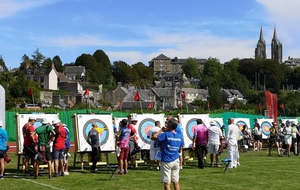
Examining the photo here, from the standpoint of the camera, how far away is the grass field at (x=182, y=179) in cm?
1563

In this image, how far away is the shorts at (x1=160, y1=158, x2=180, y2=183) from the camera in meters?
11.9

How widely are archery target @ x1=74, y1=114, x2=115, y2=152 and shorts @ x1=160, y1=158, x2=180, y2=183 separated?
30.4 feet

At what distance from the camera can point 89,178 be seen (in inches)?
696

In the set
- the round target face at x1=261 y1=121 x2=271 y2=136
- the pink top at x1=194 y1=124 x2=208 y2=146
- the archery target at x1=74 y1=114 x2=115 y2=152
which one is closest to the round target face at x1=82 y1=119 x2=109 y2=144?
the archery target at x1=74 y1=114 x2=115 y2=152

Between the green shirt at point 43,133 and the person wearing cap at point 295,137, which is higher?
the green shirt at point 43,133

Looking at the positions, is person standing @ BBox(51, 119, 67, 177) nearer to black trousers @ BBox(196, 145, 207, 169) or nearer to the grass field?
the grass field

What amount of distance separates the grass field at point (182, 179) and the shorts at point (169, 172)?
3.30m

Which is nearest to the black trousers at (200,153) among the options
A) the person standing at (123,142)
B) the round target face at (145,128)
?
the round target face at (145,128)

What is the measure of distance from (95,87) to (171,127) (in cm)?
14630

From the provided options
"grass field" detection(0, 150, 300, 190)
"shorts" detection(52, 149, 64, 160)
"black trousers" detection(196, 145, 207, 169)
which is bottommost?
"grass field" detection(0, 150, 300, 190)

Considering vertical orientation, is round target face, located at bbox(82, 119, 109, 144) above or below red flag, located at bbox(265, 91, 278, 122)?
below

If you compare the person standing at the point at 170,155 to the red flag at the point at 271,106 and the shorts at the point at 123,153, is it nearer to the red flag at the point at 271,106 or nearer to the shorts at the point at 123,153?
the shorts at the point at 123,153

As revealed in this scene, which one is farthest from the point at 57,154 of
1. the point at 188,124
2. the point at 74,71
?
the point at 74,71

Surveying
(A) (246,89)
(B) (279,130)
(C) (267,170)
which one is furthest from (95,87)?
(C) (267,170)
